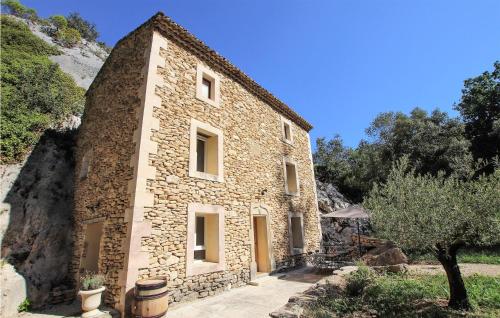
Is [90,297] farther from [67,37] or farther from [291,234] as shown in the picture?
[67,37]

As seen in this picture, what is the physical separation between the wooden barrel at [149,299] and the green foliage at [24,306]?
3.75m

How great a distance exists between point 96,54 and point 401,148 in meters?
26.3

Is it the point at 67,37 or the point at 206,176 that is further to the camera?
the point at 67,37

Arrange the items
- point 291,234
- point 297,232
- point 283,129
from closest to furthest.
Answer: point 291,234
point 297,232
point 283,129

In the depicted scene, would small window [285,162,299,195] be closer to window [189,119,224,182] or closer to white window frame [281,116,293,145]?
white window frame [281,116,293,145]

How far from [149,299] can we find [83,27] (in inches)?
1280

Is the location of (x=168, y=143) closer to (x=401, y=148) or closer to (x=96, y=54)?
(x=401, y=148)

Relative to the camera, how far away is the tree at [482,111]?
15.6m

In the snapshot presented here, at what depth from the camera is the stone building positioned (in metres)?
5.50

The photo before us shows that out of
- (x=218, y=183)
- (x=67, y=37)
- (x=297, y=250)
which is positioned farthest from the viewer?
(x=67, y=37)

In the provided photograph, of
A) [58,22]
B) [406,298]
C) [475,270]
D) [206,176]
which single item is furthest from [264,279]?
[58,22]

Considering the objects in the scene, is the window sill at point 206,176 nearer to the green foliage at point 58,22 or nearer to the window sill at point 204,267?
the window sill at point 204,267

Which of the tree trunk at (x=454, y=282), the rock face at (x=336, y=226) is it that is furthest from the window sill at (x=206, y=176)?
the rock face at (x=336, y=226)

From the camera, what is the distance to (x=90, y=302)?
4.68 m
